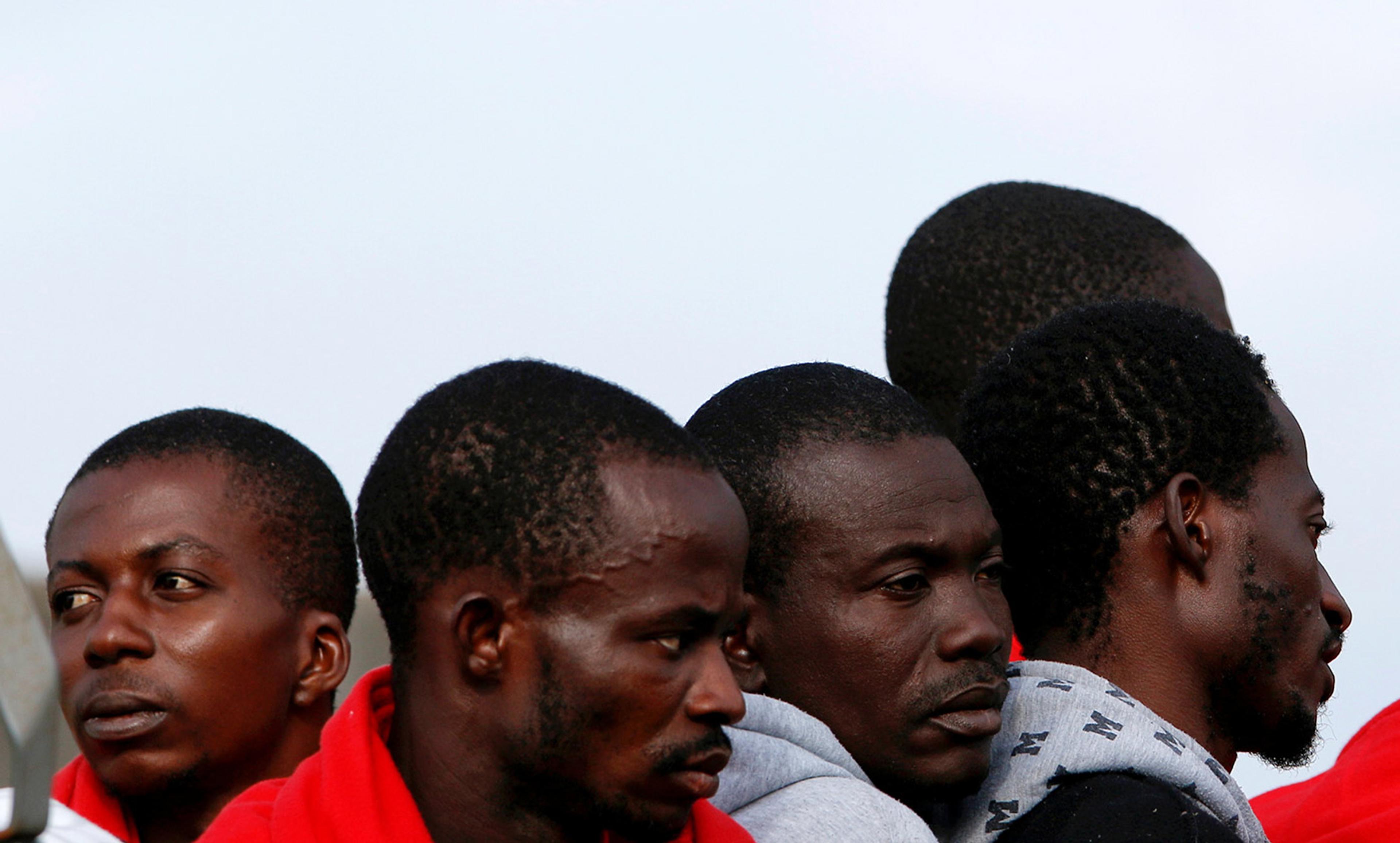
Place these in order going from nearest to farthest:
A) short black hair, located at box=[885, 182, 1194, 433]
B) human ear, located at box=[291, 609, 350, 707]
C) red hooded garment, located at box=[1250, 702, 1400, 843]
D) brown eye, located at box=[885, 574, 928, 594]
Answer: brown eye, located at box=[885, 574, 928, 594] < red hooded garment, located at box=[1250, 702, 1400, 843] < human ear, located at box=[291, 609, 350, 707] < short black hair, located at box=[885, 182, 1194, 433]

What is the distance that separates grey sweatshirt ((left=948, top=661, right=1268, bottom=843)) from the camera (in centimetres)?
272

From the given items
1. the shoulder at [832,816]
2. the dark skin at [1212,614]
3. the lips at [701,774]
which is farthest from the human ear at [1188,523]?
the lips at [701,774]

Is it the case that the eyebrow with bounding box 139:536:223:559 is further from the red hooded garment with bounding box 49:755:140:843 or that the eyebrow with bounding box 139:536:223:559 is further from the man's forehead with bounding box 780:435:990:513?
the man's forehead with bounding box 780:435:990:513

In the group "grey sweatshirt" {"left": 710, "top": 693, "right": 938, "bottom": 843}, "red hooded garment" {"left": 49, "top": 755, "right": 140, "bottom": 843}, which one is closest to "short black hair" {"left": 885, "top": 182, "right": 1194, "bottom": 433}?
"grey sweatshirt" {"left": 710, "top": 693, "right": 938, "bottom": 843}

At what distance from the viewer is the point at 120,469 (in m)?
3.32

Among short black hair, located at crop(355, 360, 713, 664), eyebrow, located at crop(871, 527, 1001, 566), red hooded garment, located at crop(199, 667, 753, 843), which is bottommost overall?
red hooded garment, located at crop(199, 667, 753, 843)

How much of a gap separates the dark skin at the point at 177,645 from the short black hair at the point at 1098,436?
1452 millimetres

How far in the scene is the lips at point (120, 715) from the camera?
310cm

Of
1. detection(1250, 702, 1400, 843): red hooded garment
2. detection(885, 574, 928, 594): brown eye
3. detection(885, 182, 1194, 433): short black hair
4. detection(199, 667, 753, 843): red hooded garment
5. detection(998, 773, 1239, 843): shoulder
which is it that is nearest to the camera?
detection(199, 667, 753, 843): red hooded garment

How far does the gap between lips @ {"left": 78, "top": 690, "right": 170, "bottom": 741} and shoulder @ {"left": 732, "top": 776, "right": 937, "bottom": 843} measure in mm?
1196

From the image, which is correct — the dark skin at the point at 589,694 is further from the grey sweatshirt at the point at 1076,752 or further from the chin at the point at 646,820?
the grey sweatshirt at the point at 1076,752

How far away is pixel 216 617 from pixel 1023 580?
1.60m

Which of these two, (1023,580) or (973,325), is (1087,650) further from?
(973,325)

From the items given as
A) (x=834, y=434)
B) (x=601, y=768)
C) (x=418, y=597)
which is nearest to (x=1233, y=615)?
(x=834, y=434)
